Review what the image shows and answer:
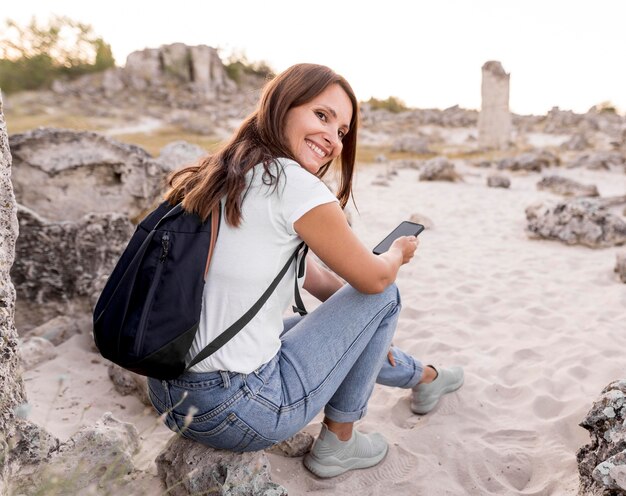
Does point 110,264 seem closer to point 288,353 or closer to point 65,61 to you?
point 288,353

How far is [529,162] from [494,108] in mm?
4651

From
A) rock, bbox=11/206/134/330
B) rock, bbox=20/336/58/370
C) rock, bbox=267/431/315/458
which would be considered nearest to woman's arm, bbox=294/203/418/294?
rock, bbox=267/431/315/458

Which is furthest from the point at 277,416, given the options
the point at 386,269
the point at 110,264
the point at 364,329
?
the point at 110,264

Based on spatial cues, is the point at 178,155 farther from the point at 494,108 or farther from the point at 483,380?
the point at 494,108

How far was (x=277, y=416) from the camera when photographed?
166cm

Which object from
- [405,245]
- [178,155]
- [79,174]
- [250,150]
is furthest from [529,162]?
[250,150]

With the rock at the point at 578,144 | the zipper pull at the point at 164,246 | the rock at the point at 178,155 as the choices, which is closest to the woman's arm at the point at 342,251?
the zipper pull at the point at 164,246

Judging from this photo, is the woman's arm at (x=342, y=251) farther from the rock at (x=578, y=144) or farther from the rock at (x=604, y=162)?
the rock at (x=578, y=144)

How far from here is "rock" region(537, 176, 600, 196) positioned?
854cm

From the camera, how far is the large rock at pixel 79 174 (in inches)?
154

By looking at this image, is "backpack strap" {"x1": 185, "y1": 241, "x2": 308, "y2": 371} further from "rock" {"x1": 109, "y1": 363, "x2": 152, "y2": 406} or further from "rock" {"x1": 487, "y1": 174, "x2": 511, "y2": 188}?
"rock" {"x1": 487, "y1": 174, "x2": 511, "y2": 188}

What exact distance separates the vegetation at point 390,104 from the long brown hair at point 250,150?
30.8 m

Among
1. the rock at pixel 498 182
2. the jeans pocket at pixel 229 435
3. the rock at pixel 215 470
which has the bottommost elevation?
the rock at pixel 498 182

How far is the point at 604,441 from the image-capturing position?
1760 millimetres
